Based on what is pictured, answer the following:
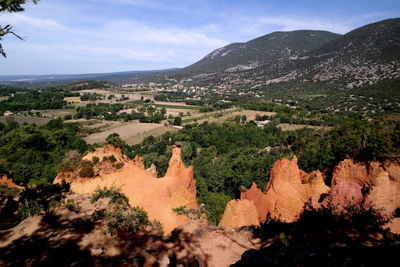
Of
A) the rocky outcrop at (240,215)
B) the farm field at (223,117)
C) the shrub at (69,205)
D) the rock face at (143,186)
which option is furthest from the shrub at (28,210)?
the farm field at (223,117)

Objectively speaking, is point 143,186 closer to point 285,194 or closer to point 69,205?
point 69,205

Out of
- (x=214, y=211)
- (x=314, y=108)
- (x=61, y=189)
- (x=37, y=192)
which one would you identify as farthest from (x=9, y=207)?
(x=314, y=108)

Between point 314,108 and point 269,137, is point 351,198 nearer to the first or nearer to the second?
point 269,137

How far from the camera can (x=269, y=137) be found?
206ft

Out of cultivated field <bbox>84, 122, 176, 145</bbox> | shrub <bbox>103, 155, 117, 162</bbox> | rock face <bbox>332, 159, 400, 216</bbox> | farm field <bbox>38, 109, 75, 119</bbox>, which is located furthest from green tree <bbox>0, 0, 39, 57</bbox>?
farm field <bbox>38, 109, 75, 119</bbox>

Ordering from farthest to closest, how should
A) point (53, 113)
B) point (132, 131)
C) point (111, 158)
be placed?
point (53, 113) < point (132, 131) < point (111, 158)

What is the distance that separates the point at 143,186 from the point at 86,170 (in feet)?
15.1

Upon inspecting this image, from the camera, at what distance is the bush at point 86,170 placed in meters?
18.3

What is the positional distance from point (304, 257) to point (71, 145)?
2181 inches

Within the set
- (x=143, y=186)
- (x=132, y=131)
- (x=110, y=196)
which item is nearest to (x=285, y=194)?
(x=143, y=186)

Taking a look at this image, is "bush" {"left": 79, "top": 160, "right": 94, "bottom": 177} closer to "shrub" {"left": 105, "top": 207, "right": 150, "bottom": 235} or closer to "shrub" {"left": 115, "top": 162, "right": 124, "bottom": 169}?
"shrub" {"left": 115, "top": 162, "right": 124, "bottom": 169}

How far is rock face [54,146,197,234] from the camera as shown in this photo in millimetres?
15086

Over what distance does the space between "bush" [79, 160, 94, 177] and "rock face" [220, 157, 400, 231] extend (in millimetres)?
10887

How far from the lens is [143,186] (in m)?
18.3
